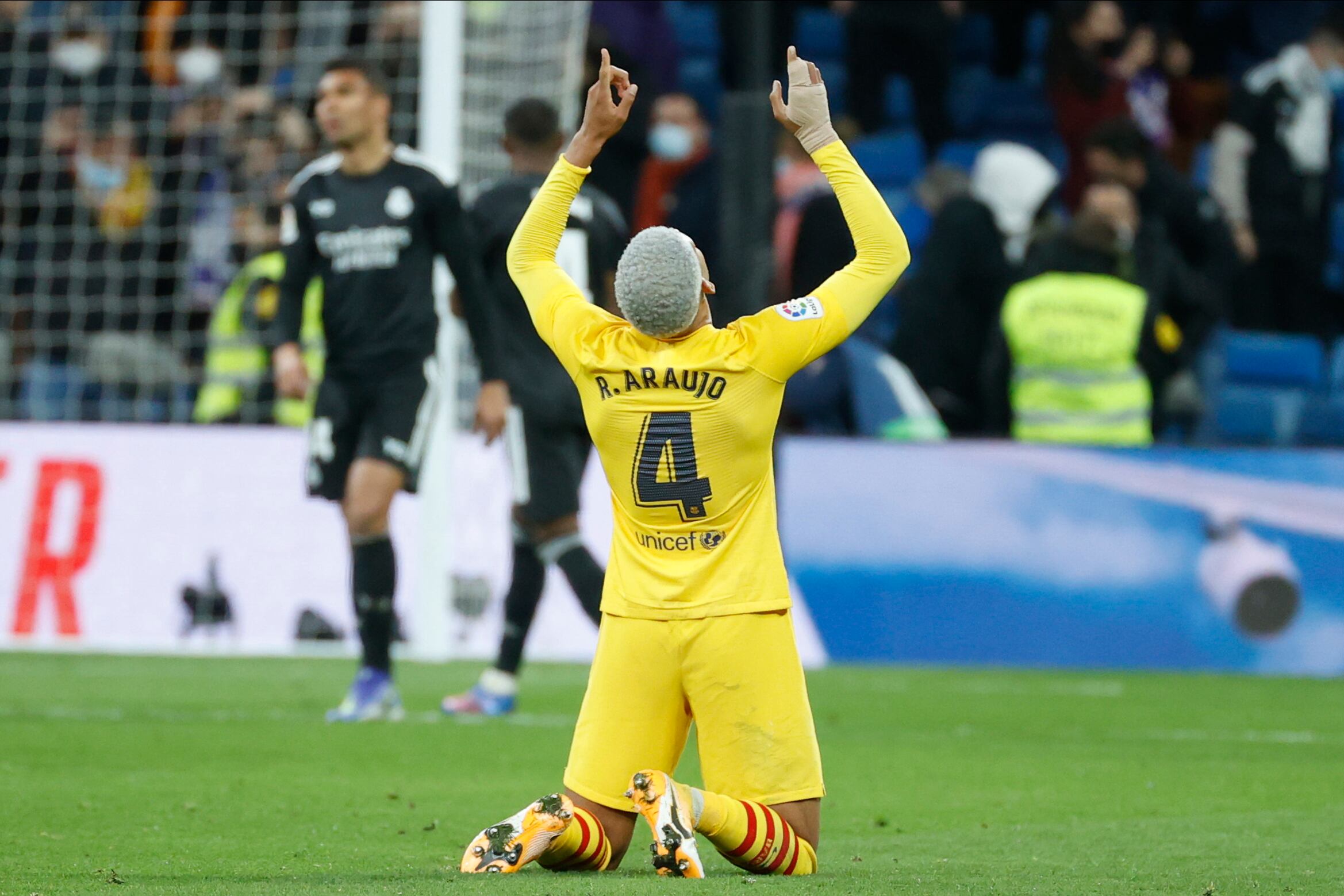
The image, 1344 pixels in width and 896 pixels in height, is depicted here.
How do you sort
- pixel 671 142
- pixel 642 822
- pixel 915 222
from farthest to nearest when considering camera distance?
pixel 915 222, pixel 671 142, pixel 642 822

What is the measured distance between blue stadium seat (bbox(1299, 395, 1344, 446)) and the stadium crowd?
2 centimetres

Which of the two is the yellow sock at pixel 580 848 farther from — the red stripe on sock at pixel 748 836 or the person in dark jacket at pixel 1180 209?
the person in dark jacket at pixel 1180 209

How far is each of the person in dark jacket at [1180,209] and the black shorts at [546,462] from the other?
4.57m

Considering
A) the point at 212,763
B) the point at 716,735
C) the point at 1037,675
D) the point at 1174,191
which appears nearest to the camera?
the point at 716,735

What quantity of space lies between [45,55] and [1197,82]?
7873 millimetres

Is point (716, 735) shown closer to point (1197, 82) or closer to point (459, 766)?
point (459, 766)

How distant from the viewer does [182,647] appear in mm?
10422

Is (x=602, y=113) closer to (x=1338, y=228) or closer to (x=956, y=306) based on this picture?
(x=956, y=306)

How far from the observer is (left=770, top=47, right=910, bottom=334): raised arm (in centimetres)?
414

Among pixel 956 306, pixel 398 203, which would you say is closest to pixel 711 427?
pixel 398 203

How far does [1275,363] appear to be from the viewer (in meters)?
12.7

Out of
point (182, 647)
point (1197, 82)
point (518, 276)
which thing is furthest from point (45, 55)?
point (518, 276)

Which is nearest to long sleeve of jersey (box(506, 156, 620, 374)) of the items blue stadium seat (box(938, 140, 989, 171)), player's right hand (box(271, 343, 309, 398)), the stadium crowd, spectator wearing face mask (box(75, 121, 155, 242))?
player's right hand (box(271, 343, 309, 398))

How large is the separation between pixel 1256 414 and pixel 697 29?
5.37 meters
